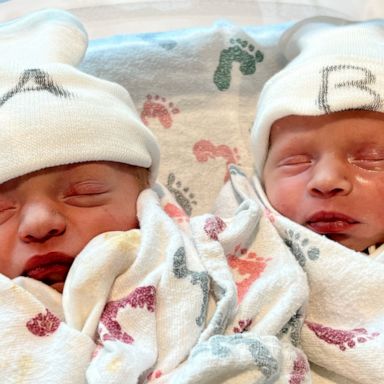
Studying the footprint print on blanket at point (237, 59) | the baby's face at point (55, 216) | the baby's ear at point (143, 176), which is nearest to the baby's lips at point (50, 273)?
the baby's face at point (55, 216)

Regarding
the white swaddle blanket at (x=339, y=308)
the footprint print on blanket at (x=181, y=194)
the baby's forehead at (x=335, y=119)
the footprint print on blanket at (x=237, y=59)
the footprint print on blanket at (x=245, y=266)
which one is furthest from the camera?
the footprint print on blanket at (x=237, y=59)

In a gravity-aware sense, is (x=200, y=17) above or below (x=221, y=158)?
above

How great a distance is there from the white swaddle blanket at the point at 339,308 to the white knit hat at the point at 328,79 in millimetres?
220

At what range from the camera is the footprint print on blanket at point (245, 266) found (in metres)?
1.15

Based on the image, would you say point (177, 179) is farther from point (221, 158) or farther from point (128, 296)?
point (128, 296)

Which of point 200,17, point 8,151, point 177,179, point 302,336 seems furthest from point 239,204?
point 200,17

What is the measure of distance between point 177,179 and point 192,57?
298 mm

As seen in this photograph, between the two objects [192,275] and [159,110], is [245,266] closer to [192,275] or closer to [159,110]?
[192,275]

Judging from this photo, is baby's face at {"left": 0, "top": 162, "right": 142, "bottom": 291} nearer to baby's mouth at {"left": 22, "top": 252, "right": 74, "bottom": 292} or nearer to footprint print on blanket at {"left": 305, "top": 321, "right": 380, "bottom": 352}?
baby's mouth at {"left": 22, "top": 252, "right": 74, "bottom": 292}

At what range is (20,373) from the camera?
93 centimetres

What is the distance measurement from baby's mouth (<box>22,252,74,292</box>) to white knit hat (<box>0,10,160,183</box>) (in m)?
0.14

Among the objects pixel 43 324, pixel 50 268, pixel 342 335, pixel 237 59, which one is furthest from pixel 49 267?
pixel 237 59

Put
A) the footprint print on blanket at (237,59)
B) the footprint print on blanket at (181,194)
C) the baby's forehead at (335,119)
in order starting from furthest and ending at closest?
the footprint print on blanket at (237,59) → the footprint print on blanket at (181,194) → the baby's forehead at (335,119)

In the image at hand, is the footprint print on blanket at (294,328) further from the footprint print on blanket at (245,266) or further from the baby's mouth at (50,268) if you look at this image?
the baby's mouth at (50,268)
